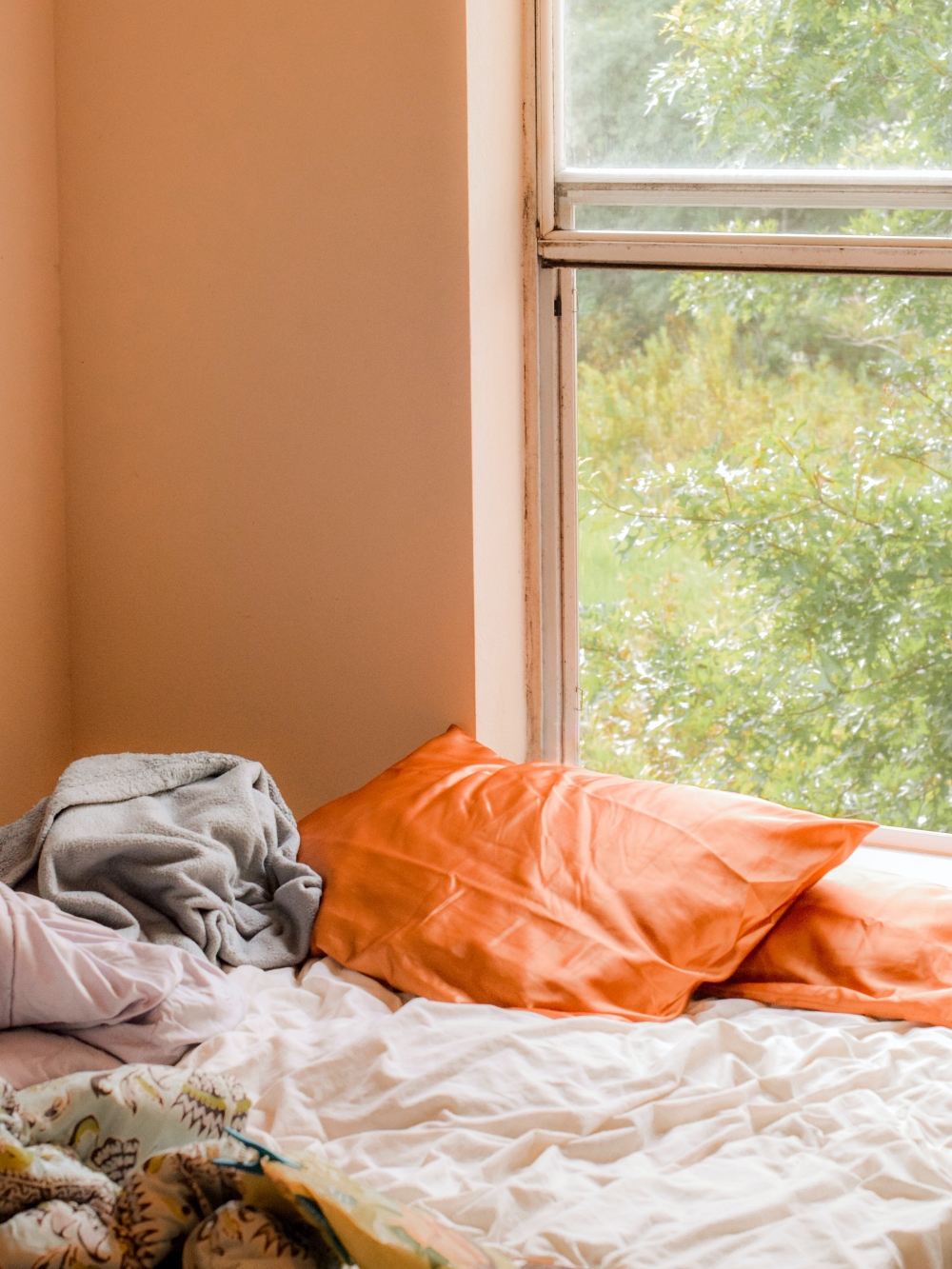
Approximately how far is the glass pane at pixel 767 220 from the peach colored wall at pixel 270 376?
0.29 m

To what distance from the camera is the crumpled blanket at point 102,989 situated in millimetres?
1276

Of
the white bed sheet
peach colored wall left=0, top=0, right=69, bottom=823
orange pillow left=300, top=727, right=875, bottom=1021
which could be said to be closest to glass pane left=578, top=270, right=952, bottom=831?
orange pillow left=300, top=727, right=875, bottom=1021

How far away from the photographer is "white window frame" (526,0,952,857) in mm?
1917

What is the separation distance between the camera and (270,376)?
2133 mm

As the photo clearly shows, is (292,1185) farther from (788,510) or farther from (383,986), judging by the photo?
(788,510)

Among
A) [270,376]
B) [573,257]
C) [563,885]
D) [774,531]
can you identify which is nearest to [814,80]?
[573,257]

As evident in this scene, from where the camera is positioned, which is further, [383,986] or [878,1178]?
[383,986]

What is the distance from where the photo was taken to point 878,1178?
1.11 meters

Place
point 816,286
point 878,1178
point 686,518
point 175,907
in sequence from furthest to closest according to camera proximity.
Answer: point 686,518 < point 816,286 < point 175,907 < point 878,1178

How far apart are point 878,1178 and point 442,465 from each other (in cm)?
129

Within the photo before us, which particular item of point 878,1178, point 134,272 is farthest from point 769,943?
point 134,272

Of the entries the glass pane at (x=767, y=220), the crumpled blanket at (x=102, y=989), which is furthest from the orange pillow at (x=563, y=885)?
the glass pane at (x=767, y=220)

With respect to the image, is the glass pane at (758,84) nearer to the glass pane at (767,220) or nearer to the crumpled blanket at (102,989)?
the glass pane at (767,220)

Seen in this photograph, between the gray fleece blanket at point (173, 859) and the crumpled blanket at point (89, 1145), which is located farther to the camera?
the gray fleece blanket at point (173, 859)
